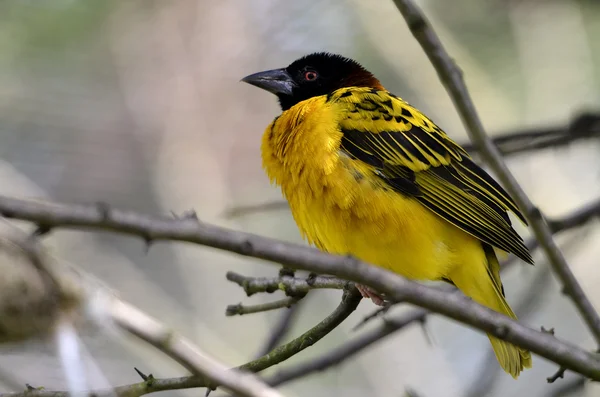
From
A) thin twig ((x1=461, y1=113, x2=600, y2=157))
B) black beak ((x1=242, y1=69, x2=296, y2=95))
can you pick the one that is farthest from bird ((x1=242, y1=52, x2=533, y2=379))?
black beak ((x1=242, y1=69, x2=296, y2=95))

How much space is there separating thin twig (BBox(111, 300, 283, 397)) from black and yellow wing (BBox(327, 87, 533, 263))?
2229 mm

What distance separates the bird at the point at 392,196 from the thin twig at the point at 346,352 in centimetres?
16

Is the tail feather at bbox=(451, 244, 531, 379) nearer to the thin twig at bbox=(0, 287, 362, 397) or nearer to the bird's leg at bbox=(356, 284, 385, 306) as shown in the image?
the bird's leg at bbox=(356, 284, 385, 306)

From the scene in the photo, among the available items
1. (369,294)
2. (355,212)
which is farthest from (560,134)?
(369,294)

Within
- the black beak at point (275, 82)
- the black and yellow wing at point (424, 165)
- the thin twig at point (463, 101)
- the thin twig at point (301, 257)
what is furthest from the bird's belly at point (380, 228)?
the thin twig at point (301, 257)

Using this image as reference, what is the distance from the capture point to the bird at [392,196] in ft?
11.4

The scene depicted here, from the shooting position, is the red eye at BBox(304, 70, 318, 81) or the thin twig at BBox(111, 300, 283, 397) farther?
the red eye at BBox(304, 70, 318, 81)

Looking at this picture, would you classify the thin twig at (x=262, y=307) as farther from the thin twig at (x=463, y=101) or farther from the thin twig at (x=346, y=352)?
the thin twig at (x=463, y=101)

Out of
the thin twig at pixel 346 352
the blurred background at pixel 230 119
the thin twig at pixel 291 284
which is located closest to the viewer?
the thin twig at pixel 291 284

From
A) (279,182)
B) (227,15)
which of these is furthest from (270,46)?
(279,182)

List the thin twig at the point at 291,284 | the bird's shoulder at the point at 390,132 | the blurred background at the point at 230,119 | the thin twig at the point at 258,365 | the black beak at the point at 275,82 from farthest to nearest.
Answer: the blurred background at the point at 230,119, the black beak at the point at 275,82, the bird's shoulder at the point at 390,132, the thin twig at the point at 291,284, the thin twig at the point at 258,365

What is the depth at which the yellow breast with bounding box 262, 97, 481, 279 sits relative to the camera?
3.47 meters

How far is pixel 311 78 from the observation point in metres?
4.67

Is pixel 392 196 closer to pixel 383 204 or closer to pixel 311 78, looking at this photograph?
pixel 383 204
